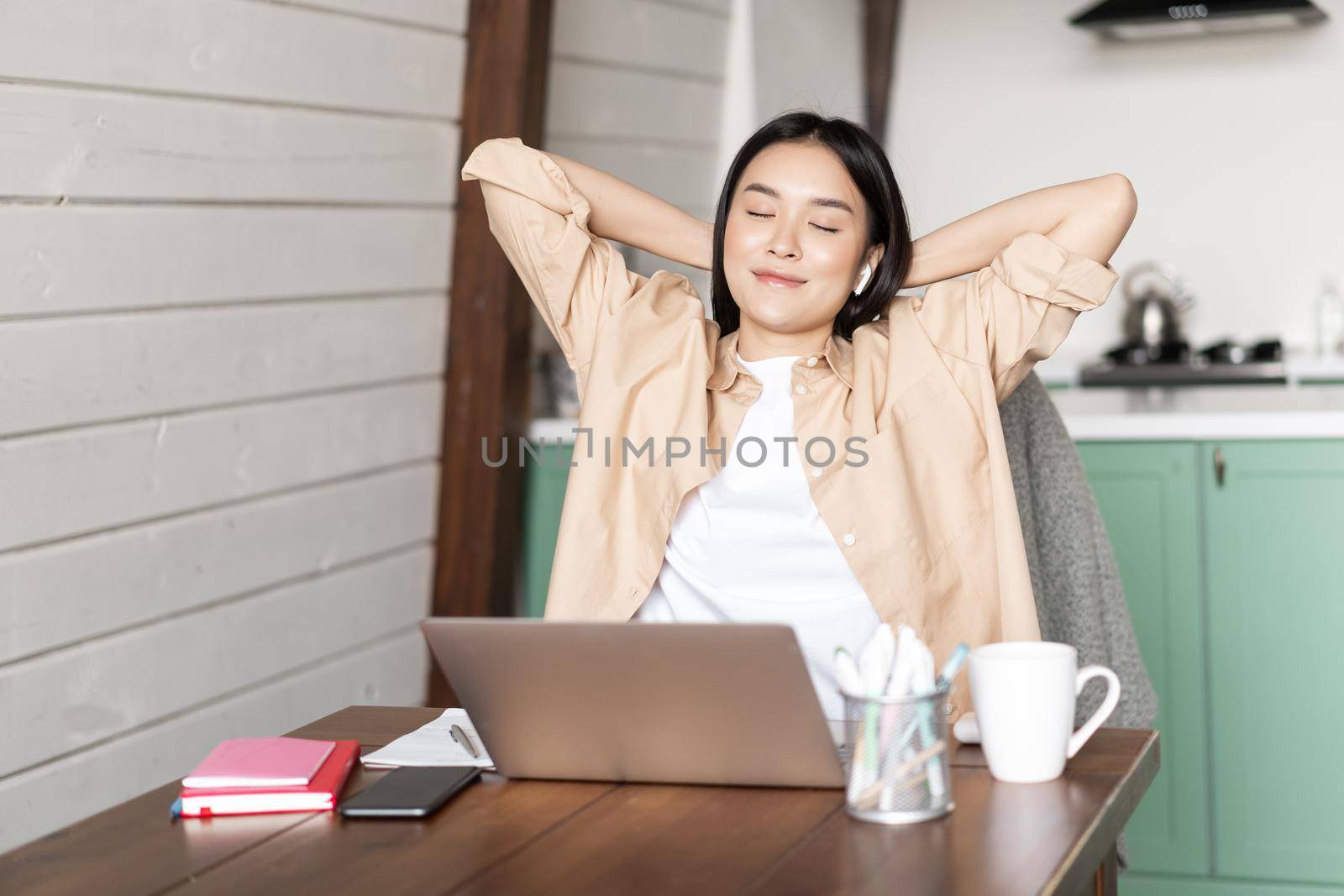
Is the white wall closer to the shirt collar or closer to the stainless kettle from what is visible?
the stainless kettle

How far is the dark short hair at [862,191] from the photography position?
1742 mm

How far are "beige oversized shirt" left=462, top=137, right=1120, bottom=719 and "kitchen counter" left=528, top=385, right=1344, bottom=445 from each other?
849 millimetres

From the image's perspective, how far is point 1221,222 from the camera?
13.8 ft

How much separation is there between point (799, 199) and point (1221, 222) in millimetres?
2894

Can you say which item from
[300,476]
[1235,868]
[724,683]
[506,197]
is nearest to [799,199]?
[506,197]

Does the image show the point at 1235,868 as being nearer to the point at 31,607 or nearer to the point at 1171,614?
the point at 1171,614

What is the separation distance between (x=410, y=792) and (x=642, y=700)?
0.20 metres

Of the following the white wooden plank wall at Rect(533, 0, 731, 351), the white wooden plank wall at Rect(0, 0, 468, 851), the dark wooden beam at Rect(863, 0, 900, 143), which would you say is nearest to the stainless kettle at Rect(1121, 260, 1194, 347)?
the dark wooden beam at Rect(863, 0, 900, 143)

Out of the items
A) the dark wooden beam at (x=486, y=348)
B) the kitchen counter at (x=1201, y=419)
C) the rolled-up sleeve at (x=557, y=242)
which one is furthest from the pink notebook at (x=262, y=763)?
the kitchen counter at (x=1201, y=419)

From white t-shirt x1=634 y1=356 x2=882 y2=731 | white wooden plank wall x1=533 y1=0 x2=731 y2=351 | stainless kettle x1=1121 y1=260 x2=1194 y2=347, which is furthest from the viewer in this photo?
stainless kettle x1=1121 y1=260 x2=1194 y2=347

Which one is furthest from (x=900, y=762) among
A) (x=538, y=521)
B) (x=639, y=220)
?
(x=538, y=521)

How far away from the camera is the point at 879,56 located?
14.5ft

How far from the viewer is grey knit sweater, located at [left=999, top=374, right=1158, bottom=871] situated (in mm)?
1805

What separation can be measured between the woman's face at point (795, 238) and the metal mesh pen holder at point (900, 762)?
0.73m
